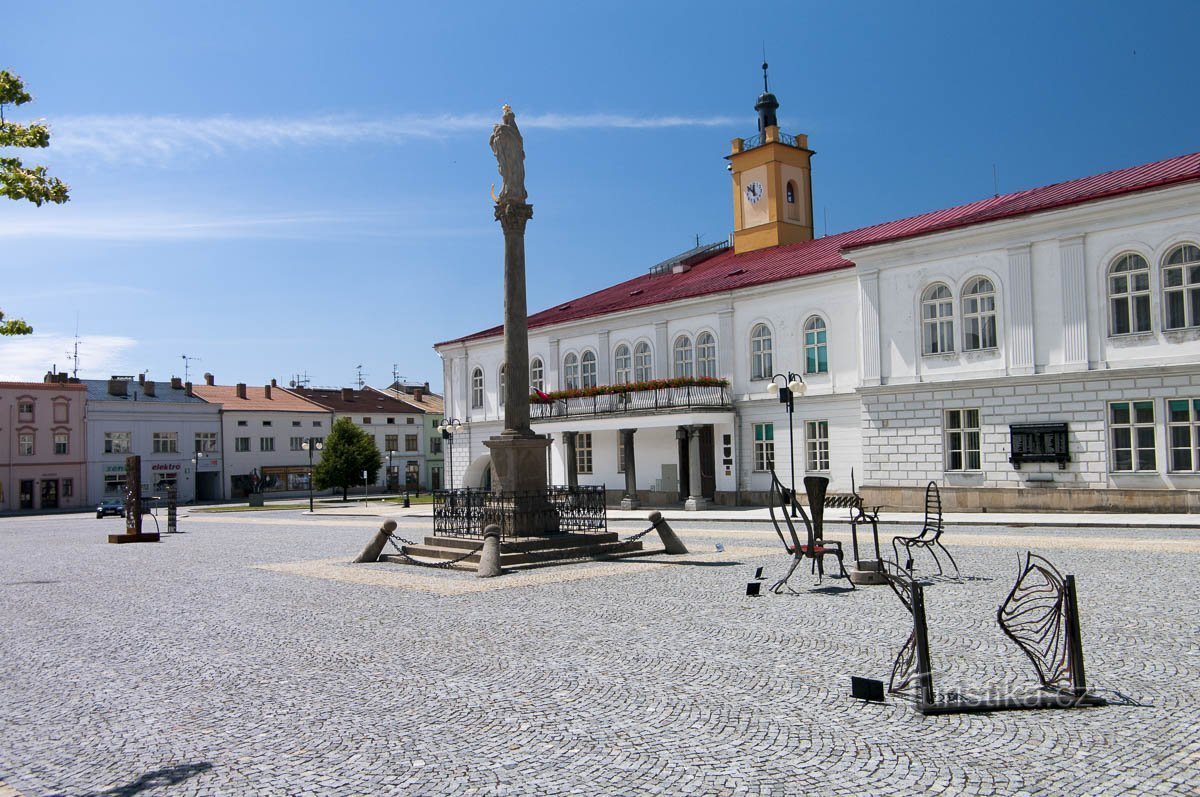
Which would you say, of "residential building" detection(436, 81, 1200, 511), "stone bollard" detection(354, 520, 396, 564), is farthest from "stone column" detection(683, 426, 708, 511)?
"stone bollard" detection(354, 520, 396, 564)

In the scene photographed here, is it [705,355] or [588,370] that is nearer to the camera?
[705,355]

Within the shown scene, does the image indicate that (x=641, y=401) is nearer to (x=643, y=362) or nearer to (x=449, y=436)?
(x=643, y=362)

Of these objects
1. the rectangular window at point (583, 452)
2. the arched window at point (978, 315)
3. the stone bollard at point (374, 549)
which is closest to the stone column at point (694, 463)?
the rectangular window at point (583, 452)

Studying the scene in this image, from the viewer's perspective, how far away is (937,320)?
30516 mm

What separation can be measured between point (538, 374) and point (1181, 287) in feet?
92.1

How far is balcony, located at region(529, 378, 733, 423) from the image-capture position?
37.2 meters

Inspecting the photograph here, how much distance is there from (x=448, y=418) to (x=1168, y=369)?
113 ft

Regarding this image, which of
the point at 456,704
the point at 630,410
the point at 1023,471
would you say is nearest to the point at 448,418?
the point at 630,410

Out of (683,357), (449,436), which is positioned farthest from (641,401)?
(449,436)

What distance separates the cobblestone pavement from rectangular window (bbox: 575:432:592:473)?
28.8 metres

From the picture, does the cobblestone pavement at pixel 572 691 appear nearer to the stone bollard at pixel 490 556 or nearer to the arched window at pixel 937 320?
the stone bollard at pixel 490 556

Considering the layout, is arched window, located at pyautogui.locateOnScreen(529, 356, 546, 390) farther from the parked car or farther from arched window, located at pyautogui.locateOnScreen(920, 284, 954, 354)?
the parked car

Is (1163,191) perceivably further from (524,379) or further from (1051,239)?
(524,379)

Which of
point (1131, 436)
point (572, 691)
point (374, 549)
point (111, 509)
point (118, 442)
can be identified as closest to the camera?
point (572, 691)
